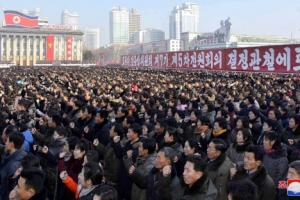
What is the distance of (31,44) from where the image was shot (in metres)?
85.9

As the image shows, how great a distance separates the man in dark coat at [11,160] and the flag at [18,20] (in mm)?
75233

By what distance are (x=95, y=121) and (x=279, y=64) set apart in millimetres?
6145

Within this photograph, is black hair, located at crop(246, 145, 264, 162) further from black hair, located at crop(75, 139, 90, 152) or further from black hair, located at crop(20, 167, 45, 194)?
black hair, located at crop(20, 167, 45, 194)

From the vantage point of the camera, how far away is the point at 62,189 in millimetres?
4332

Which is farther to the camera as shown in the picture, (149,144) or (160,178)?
(149,144)

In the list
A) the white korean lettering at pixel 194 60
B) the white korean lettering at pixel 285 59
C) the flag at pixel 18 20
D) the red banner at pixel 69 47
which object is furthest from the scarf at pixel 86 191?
the flag at pixel 18 20

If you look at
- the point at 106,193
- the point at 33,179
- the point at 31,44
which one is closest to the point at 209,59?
the point at 33,179

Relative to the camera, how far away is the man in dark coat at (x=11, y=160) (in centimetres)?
376

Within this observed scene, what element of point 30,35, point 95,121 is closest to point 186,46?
point 30,35

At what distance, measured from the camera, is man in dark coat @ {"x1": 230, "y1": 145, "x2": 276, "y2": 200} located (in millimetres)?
3486

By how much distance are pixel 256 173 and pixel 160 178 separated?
3.04 feet

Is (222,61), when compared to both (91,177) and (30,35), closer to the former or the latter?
(91,177)

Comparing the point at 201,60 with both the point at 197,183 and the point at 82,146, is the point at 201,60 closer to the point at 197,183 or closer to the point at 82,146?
the point at 82,146

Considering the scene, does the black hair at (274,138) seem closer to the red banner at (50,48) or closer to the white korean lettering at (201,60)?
→ the white korean lettering at (201,60)
